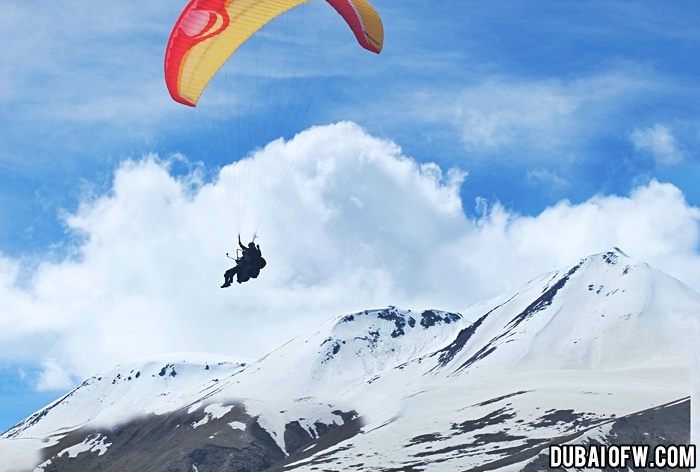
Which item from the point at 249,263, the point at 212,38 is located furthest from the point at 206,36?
the point at 249,263

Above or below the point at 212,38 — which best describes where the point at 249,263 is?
below

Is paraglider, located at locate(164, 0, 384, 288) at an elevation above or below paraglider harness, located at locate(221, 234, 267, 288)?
above

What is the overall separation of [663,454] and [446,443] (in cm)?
4808

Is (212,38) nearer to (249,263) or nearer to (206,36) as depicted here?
(206,36)

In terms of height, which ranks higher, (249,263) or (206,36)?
(206,36)

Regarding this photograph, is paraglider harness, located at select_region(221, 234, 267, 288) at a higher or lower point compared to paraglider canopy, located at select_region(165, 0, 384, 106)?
lower

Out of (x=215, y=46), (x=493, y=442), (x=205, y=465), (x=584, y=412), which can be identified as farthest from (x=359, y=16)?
(x=205, y=465)

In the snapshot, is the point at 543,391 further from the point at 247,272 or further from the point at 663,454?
the point at 247,272

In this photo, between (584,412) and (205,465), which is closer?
(584,412)

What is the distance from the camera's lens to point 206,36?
45031 mm

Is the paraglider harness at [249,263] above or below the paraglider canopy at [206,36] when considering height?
below

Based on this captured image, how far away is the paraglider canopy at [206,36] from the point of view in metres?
44.4

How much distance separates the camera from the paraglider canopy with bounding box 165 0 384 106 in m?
44.4

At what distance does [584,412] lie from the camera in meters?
170
